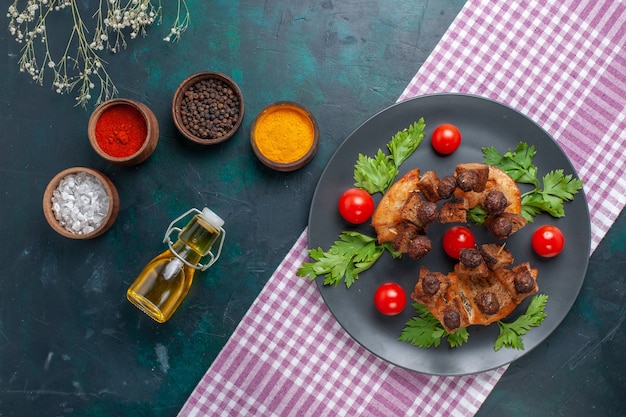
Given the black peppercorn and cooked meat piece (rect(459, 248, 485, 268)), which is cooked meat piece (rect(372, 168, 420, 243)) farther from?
the black peppercorn

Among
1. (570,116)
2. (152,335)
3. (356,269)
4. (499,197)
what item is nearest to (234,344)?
(152,335)

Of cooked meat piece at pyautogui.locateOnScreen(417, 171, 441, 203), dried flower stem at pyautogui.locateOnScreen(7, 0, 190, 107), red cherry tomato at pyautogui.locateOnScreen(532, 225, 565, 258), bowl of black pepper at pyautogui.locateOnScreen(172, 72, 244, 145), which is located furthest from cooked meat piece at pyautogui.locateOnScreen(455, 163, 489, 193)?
dried flower stem at pyautogui.locateOnScreen(7, 0, 190, 107)

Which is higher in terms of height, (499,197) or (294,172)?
(499,197)

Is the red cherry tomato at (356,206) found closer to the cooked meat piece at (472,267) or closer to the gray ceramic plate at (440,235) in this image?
the gray ceramic plate at (440,235)

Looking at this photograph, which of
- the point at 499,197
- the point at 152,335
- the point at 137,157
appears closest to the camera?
the point at 499,197

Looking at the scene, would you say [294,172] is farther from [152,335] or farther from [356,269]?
[152,335]

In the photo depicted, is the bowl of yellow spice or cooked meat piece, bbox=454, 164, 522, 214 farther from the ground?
cooked meat piece, bbox=454, 164, 522, 214

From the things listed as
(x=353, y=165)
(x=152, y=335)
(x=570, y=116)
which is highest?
(x=570, y=116)
